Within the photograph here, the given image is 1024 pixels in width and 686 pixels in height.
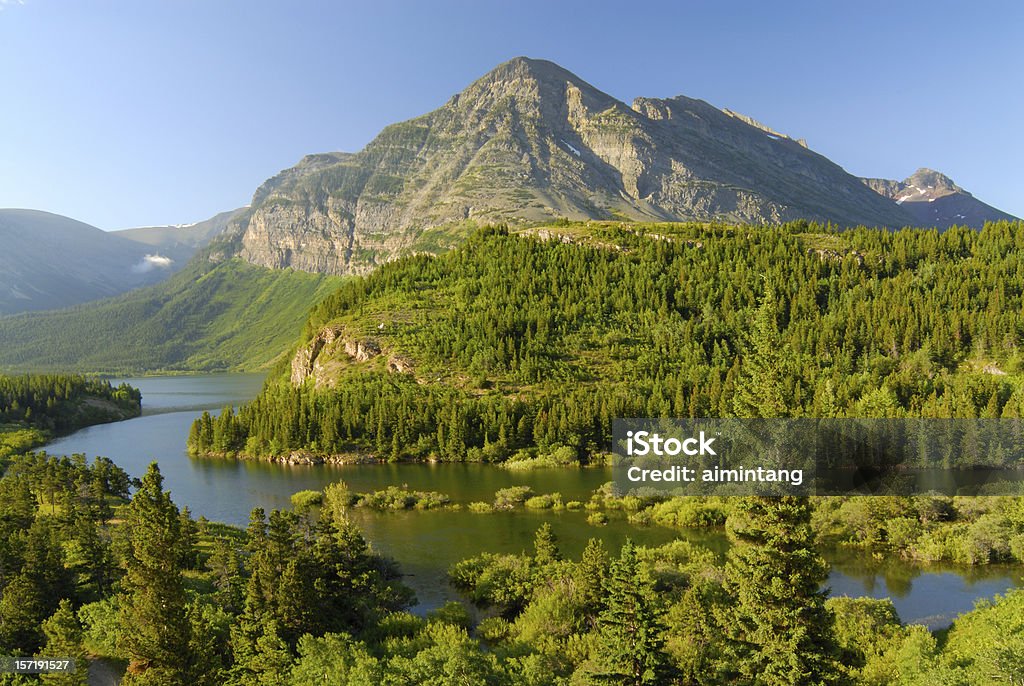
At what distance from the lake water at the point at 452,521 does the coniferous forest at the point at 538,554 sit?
3.18 m

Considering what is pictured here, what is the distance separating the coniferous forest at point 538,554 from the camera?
101 feet

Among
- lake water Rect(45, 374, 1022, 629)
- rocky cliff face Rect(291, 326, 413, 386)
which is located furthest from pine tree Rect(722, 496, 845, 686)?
rocky cliff face Rect(291, 326, 413, 386)

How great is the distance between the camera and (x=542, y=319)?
597ft

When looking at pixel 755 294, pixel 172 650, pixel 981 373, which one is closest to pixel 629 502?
pixel 172 650

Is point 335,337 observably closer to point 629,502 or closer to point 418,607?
point 629,502

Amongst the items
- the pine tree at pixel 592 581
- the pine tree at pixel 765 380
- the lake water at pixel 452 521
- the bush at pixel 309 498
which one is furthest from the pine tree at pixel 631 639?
the bush at pixel 309 498

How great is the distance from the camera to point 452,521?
85.9 m

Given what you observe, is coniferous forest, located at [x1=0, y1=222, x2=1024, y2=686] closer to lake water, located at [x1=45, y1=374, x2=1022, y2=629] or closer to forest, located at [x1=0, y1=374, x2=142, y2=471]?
lake water, located at [x1=45, y1=374, x2=1022, y2=629]

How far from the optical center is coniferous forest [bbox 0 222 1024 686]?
3091cm

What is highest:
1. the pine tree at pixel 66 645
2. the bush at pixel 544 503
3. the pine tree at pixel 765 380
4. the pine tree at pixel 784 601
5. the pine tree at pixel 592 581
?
the pine tree at pixel 765 380

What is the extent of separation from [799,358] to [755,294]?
46.4m

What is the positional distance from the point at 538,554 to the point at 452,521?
28.6 meters

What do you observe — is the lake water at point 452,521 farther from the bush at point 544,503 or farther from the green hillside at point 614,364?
the green hillside at point 614,364

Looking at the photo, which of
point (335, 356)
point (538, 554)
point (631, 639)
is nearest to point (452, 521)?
point (538, 554)
